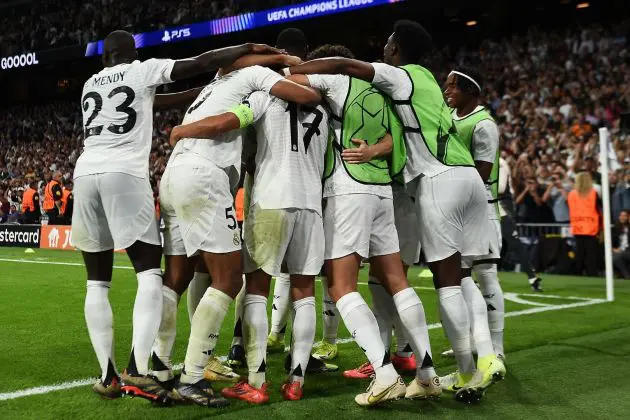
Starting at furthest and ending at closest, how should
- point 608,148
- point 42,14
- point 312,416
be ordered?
point 42,14 < point 608,148 < point 312,416

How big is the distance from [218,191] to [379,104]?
1106 millimetres

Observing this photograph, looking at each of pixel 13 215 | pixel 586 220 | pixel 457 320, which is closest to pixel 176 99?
pixel 457 320

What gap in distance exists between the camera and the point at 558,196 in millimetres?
12734

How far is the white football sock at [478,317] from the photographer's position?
438 centimetres

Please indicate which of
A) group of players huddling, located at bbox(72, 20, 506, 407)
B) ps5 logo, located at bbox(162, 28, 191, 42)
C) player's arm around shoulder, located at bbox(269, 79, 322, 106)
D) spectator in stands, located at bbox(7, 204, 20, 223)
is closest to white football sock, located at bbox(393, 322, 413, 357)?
group of players huddling, located at bbox(72, 20, 506, 407)

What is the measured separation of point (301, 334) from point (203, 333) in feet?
1.89

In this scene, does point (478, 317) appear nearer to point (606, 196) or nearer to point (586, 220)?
point (606, 196)

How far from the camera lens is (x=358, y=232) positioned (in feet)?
13.6

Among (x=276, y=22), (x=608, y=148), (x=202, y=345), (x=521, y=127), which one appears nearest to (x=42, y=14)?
(x=276, y=22)

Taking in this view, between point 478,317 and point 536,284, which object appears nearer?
point 478,317

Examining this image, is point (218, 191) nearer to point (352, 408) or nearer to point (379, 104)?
point (379, 104)

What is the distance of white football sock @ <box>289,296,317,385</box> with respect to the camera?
165 inches

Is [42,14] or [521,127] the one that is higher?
[42,14]

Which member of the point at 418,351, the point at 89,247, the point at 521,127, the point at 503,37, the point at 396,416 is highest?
the point at 503,37
